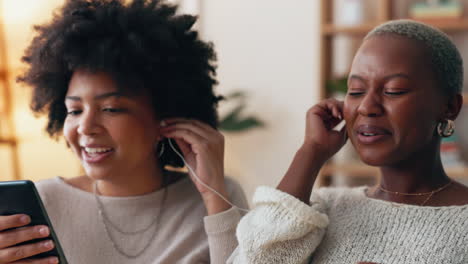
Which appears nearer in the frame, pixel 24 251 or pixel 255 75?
pixel 24 251

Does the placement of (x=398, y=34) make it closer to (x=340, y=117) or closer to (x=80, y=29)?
(x=340, y=117)

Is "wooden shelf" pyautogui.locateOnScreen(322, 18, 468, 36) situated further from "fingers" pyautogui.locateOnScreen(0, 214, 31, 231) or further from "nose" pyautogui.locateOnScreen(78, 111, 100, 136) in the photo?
"fingers" pyautogui.locateOnScreen(0, 214, 31, 231)

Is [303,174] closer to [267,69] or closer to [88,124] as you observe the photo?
[88,124]

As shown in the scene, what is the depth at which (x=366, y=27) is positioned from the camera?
2.95 meters

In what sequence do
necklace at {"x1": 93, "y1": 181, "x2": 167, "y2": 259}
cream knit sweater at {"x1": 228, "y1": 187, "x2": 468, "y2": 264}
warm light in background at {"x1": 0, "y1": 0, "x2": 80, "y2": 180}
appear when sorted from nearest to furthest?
cream knit sweater at {"x1": 228, "y1": 187, "x2": 468, "y2": 264}
necklace at {"x1": 93, "y1": 181, "x2": 167, "y2": 259}
warm light in background at {"x1": 0, "y1": 0, "x2": 80, "y2": 180}

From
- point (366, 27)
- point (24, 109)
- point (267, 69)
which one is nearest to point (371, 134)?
point (366, 27)

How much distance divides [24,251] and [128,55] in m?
0.51

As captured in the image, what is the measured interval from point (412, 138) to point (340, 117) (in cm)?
26

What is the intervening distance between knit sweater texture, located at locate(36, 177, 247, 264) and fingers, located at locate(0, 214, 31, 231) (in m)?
0.25

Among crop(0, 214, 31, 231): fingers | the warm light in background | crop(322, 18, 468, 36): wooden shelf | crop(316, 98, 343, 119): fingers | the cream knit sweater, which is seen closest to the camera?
the cream knit sweater

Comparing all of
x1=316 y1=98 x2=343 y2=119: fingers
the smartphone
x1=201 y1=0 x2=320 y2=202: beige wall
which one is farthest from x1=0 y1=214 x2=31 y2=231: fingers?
x1=201 y1=0 x2=320 y2=202: beige wall

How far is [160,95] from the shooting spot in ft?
4.86

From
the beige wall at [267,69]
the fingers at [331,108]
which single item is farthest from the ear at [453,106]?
the beige wall at [267,69]

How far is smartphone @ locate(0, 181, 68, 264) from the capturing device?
3.84 feet
